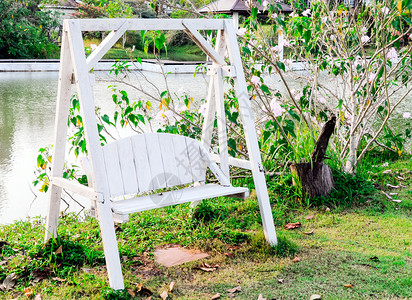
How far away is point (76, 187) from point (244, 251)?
3.95 feet

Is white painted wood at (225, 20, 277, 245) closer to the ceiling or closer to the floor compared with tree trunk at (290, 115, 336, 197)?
closer to the ceiling

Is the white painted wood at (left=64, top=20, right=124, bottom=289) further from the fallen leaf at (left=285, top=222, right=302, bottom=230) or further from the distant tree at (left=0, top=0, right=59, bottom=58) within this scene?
the distant tree at (left=0, top=0, right=59, bottom=58)

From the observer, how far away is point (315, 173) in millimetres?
4285

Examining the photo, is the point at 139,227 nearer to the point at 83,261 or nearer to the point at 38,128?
the point at 83,261

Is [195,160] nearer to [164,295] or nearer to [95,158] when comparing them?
[95,158]

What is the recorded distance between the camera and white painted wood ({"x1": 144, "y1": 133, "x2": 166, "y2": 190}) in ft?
10.9

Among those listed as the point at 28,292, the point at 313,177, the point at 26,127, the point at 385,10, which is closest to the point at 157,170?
the point at 28,292

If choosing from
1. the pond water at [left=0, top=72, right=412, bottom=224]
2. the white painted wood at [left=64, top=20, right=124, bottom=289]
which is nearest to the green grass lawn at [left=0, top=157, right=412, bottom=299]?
the white painted wood at [left=64, top=20, right=124, bottom=289]

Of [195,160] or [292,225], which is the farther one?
[292,225]

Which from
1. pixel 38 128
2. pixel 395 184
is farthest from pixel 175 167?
pixel 38 128

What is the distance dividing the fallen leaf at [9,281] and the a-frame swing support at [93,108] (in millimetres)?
388

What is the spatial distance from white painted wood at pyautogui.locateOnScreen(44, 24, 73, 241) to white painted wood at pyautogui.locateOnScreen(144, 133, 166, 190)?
1.79ft

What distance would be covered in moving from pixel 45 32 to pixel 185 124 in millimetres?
20395

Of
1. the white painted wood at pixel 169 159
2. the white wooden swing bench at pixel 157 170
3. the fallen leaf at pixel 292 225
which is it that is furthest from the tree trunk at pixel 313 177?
the white painted wood at pixel 169 159
